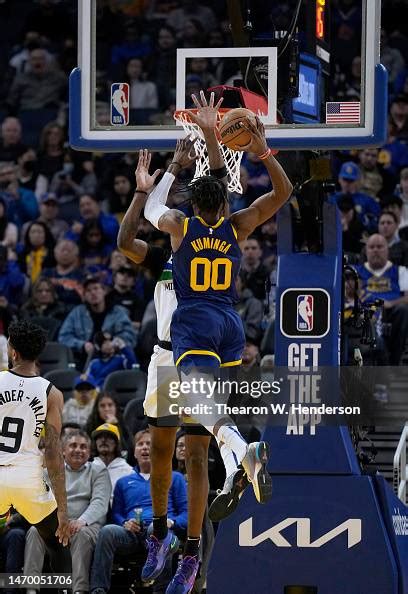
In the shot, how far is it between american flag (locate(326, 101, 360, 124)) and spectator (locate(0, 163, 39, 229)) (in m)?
8.11

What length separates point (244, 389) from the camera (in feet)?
36.4

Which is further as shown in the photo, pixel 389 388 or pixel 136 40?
pixel 136 40

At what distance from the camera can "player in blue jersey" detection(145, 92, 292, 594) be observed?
29.1 feet

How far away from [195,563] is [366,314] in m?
2.37

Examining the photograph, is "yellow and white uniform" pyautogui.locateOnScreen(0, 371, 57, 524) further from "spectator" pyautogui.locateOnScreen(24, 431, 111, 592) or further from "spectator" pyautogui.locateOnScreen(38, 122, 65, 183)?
"spectator" pyautogui.locateOnScreen(38, 122, 65, 183)

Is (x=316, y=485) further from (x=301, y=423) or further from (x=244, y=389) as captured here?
(x=244, y=389)

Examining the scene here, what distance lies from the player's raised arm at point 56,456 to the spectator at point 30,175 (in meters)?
7.97

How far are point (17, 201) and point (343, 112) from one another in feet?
27.7

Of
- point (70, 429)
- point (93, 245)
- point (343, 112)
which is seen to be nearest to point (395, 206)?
point (93, 245)

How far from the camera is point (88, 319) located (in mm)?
14984

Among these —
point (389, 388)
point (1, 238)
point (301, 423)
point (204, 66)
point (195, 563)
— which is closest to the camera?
point (195, 563)

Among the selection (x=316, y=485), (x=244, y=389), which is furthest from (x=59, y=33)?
(x=316, y=485)

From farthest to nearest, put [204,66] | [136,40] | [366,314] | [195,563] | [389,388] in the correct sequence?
[136,40], [389,388], [204,66], [366,314], [195,563]

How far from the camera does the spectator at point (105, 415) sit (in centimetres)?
1296
